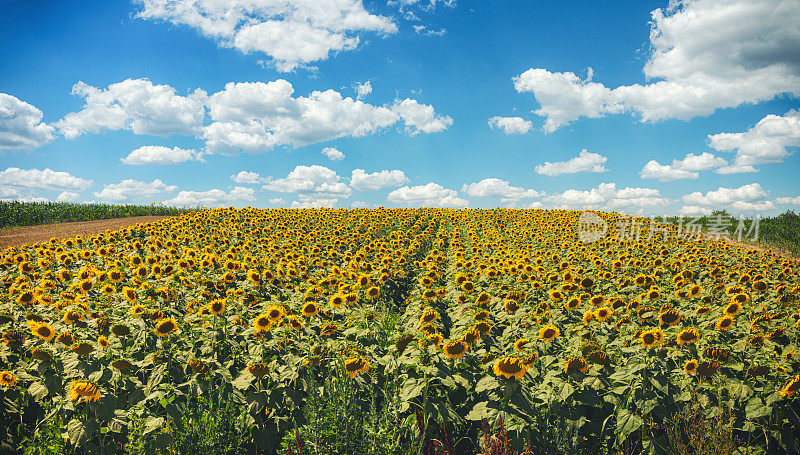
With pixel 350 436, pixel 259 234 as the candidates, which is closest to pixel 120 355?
pixel 350 436

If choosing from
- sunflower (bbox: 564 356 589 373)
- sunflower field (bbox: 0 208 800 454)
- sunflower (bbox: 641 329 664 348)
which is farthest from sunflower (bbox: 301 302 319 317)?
sunflower (bbox: 641 329 664 348)

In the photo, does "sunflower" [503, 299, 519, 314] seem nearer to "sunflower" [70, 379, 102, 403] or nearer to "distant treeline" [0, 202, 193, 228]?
"sunflower" [70, 379, 102, 403]

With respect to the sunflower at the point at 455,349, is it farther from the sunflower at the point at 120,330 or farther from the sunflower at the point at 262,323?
the sunflower at the point at 120,330

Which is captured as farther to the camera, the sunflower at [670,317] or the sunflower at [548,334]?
the sunflower at [670,317]

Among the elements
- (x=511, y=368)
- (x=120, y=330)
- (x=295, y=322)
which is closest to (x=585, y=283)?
(x=511, y=368)

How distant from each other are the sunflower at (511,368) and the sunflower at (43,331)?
17.4 feet

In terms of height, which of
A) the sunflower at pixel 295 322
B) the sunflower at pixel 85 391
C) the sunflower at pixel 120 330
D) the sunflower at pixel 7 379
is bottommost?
the sunflower at pixel 7 379

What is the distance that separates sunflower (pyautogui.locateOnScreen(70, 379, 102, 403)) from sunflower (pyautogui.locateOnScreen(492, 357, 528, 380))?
3.97 meters

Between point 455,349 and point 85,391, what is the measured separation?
3.72 meters

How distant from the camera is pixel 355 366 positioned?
409 cm

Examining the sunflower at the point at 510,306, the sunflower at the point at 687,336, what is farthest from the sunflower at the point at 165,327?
the sunflower at the point at 687,336

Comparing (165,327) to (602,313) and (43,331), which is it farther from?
(602,313)

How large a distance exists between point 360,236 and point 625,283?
9.19m

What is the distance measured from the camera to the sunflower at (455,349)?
13.8 ft
